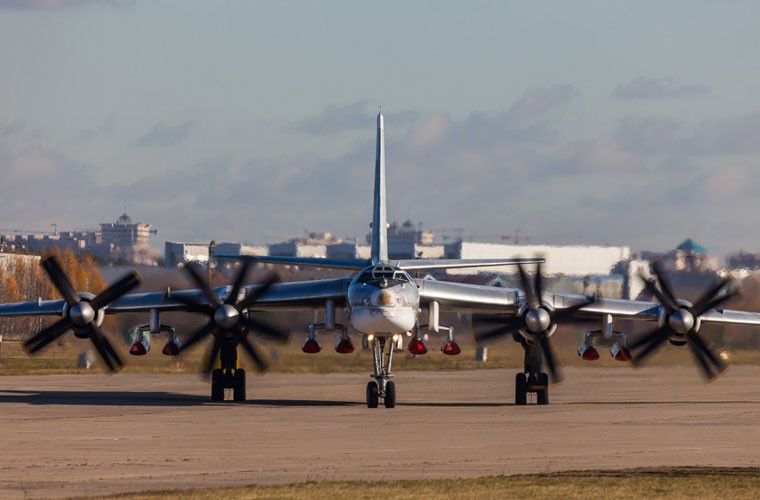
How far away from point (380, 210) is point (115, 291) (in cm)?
711

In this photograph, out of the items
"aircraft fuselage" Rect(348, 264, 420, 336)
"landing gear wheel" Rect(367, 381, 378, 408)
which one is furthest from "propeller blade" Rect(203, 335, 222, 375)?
"landing gear wheel" Rect(367, 381, 378, 408)

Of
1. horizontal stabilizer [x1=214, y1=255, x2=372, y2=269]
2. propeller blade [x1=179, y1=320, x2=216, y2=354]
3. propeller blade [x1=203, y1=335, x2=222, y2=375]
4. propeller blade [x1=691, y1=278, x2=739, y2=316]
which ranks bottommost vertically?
propeller blade [x1=203, y1=335, x2=222, y2=375]

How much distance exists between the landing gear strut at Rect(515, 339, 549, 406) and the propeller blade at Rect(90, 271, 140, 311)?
9.45 metres

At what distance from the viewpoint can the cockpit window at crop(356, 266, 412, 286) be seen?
92.5ft

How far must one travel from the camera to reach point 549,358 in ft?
97.6

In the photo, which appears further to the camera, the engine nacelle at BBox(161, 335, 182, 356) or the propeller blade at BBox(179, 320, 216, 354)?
the engine nacelle at BBox(161, 335, 182, 356)

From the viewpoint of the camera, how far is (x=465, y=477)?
54.1 ft

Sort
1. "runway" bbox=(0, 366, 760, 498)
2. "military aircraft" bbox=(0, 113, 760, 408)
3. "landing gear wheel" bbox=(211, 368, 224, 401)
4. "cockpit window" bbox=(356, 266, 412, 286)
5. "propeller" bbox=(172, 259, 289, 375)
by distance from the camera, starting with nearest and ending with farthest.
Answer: "runway" bbox=(0, 366, 760, 498), "cockpit window" bbox=(356, 266, 412, 286), "military aircraft" bbox=(0, 113, 760, 408), "propeller" bbox=(172, 259, 289, 375), "landing gear wheel" bbox=(211, 368, 224, 401)

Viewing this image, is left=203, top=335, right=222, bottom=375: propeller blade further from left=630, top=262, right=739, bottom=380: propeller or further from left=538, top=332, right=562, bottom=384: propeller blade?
left=630, top=262, right=739, bottom=380: propeller

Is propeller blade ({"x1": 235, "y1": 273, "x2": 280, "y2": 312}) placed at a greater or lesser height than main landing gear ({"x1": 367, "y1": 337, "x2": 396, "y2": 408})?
greater

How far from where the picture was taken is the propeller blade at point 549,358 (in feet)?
95.0

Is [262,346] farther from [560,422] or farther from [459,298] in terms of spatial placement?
[560,422]

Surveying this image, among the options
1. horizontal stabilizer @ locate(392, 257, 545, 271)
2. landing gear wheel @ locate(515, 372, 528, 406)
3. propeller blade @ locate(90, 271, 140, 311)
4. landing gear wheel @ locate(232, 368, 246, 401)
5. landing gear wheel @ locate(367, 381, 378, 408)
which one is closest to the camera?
horizontal stabilizer @ locate(392, 257, 545, 271)

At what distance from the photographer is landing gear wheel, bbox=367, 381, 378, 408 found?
94.5 feet
